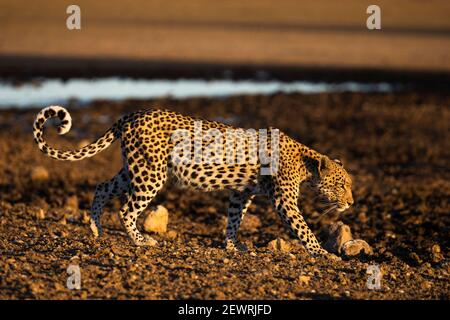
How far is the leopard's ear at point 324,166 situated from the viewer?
1070 cm

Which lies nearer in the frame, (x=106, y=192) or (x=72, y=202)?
(x=106, y=192)

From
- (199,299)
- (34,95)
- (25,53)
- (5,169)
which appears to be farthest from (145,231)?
(25,53)

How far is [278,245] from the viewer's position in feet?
35.2

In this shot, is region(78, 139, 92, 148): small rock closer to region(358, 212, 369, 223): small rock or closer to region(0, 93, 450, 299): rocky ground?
region(0, 93, 450, 299): rocky ground

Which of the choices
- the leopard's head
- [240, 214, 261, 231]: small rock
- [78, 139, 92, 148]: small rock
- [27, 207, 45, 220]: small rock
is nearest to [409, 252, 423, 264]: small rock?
the leopard's head

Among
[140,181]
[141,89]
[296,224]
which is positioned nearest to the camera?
[140,181]

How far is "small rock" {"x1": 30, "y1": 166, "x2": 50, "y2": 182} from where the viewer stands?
15.6 metres

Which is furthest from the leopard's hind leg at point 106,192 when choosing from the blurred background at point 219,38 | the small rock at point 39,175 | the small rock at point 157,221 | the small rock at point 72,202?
the blurred background at point 219,38

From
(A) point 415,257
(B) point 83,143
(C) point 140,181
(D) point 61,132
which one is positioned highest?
(D) point 61,132

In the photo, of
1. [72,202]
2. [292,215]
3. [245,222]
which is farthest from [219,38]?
[292,215]

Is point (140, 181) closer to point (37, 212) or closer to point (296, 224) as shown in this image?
point (296, 224)

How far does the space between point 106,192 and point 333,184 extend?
8.44 feet

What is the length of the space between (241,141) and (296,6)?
3675 cm
